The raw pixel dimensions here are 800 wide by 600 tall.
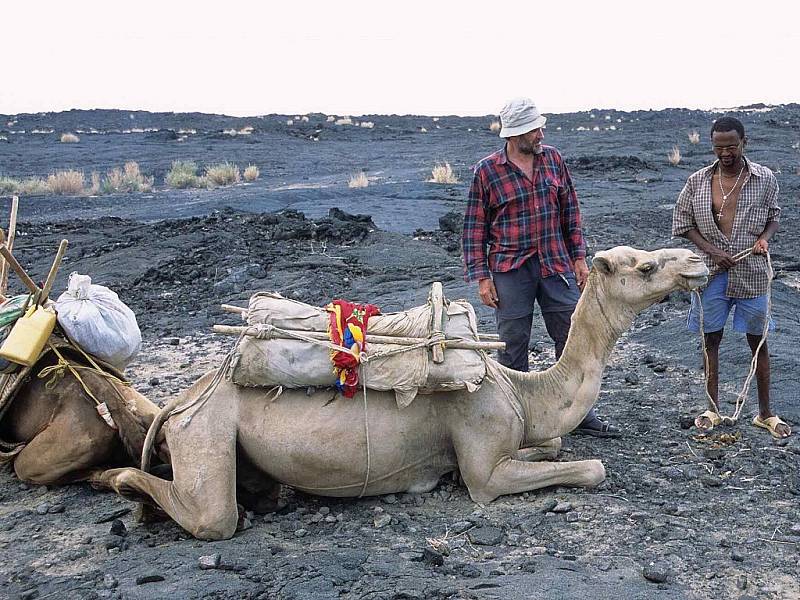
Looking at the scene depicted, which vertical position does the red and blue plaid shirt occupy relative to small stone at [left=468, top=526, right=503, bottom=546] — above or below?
above

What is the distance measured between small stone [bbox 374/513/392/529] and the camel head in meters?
1.76

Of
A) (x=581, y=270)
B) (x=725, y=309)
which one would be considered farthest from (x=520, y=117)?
(x=725, y=309)

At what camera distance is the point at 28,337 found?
18.6 ft

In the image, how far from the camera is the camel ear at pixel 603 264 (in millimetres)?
5277

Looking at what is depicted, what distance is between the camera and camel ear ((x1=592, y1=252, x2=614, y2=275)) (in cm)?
528

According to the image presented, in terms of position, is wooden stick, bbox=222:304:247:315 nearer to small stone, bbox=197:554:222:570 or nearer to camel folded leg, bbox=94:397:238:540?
camel folded leg, bbox=94:397:238:540

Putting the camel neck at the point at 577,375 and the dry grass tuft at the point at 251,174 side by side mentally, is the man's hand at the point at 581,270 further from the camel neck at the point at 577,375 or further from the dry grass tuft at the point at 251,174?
the dry grass tuft at the point at 251,174

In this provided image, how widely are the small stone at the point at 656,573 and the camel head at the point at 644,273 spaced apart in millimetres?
1528

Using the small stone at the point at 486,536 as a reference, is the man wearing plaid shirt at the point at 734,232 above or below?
above

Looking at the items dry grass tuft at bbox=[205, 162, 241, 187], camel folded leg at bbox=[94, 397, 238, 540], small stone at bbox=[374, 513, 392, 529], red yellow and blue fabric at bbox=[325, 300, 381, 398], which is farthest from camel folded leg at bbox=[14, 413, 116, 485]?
dry grass tuft at bbox=[205, 162, 241, 187]

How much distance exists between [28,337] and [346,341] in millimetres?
2033

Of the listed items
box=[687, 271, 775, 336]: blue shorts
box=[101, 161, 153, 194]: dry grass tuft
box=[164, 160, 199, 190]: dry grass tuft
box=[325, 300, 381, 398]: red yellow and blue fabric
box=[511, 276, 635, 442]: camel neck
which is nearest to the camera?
box=[325, 300, 381, 398]: red yellow and blue fabric

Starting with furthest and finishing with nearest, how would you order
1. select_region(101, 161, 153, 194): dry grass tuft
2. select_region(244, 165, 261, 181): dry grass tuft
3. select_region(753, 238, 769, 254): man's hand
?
select_region(244, 165, 261, 181): dry grass tuft, select_region(101, 161, 153, 194): dry grass tuft, select_region(753, 238, 769, 254): man's hand

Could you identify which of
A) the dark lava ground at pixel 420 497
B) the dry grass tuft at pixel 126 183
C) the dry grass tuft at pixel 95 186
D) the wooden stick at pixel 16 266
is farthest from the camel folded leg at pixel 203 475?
the dry grass tuft at pixel 95 186
